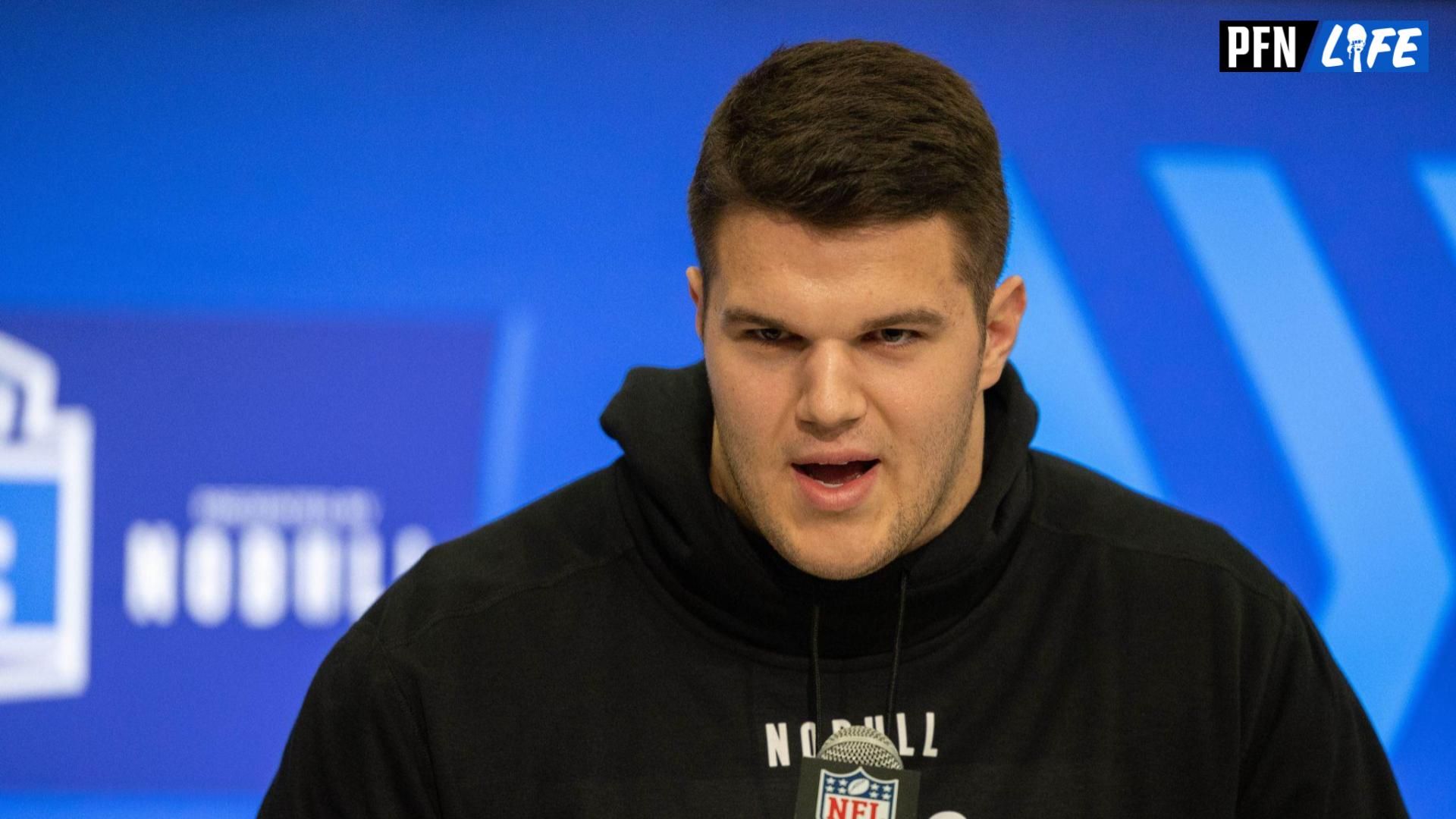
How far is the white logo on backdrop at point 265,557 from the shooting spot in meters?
2.57

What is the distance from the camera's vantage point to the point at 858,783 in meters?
1.52

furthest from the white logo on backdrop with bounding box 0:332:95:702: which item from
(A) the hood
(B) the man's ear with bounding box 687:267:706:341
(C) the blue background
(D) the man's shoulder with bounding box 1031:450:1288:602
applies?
(D) the man's shoulder with bounding box 1031:450:1288:602

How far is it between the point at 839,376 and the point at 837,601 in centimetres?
29

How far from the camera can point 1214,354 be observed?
108 inches

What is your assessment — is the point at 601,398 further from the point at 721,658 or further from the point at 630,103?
the point at 721,658

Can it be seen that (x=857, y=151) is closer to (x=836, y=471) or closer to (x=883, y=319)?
(x=883, y=319)

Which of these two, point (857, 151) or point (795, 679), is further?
point (795, 679)

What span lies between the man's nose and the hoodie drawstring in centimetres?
24

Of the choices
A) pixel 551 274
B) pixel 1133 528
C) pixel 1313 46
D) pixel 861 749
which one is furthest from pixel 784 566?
pixel 1313 46

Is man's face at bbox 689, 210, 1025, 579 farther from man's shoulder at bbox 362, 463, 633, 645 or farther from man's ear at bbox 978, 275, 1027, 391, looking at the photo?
man's shoulder at bbox 362, 463, 633, 645

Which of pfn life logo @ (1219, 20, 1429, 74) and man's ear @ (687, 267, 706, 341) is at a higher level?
pfn life logo @ (1219, 20, 1429, 74)

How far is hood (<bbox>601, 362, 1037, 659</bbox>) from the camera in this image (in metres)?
1.59

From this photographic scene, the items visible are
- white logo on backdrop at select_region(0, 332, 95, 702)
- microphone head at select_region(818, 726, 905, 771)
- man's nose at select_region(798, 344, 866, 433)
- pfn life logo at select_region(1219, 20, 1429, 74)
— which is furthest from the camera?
pfn life logo at select_region(1219, 20, 1429, 74)

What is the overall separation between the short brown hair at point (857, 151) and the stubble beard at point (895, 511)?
14cm
